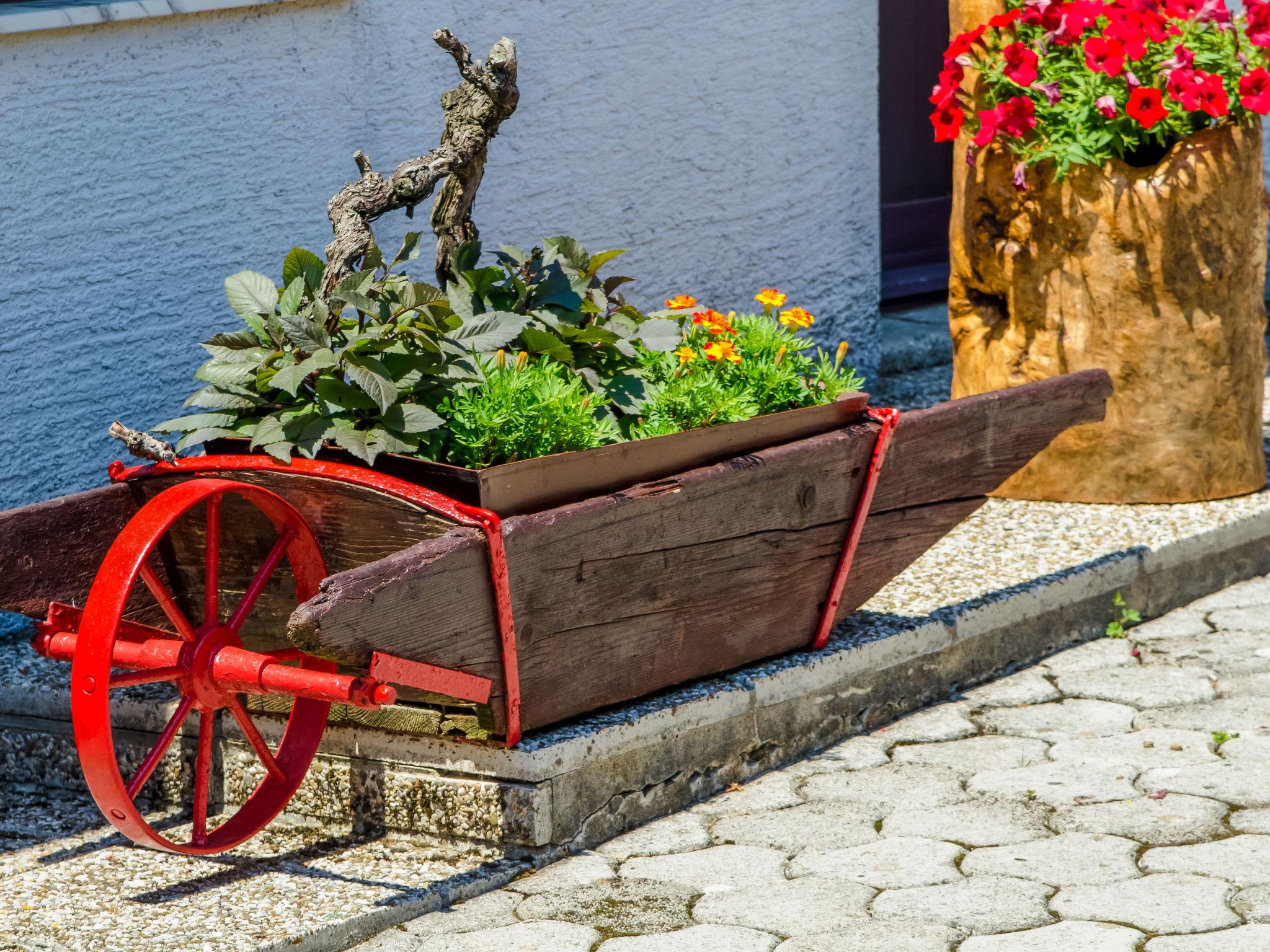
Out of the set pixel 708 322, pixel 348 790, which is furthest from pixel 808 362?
pixel 348 790

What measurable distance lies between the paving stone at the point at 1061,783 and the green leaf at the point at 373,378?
1315 mm

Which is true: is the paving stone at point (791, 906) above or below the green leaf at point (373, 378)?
below

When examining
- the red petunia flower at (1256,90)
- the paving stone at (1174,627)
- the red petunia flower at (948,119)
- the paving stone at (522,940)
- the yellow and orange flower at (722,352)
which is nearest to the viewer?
the paving stone at (522,940)

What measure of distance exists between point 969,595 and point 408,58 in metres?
1.97

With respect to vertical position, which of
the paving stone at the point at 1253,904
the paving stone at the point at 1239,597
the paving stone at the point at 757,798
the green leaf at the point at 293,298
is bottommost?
the paving stone at the point at 1253,904

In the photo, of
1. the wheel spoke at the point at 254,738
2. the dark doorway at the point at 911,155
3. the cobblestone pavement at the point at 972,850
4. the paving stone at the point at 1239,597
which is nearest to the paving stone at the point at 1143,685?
the cobblestone pavement at the point at 972,850

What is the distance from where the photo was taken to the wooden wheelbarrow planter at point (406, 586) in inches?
92.7

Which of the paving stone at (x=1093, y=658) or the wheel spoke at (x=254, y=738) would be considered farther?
the paving stone at (x=1093, y=658)

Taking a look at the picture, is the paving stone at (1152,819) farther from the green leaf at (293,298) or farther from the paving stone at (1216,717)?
the green leaf at (293,298)

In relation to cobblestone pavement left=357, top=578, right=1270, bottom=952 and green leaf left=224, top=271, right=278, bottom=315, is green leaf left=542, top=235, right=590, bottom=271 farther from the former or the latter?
cobblestone pavement left=357, top=578, right=1270, bottom=952

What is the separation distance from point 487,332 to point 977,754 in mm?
1286

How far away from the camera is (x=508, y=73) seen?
116 inches

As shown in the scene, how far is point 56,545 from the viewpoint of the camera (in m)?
2.68

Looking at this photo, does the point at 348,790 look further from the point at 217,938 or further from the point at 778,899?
the point at 778,899
